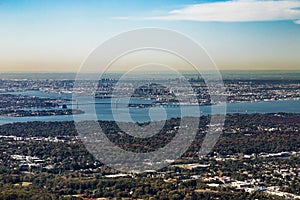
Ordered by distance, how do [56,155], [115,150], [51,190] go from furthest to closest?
[56,155]
[115,150]
[51,190]

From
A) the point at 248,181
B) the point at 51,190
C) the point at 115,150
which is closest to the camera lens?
the point at 51,190

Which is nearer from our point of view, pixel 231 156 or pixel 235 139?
pixel 231 156

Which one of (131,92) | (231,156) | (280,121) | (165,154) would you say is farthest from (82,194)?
(131,92)

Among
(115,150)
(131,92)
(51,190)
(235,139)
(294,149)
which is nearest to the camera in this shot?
(51,190)

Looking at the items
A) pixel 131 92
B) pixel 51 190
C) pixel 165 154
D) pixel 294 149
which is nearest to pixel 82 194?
pixel 51 190

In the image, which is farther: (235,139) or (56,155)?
(235,139)

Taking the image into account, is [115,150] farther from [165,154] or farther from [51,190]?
[51,190]

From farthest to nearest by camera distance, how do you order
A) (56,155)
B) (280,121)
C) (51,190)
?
(280,121) < (56,155) < (51,190)

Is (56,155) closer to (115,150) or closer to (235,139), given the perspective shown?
(115,150)
